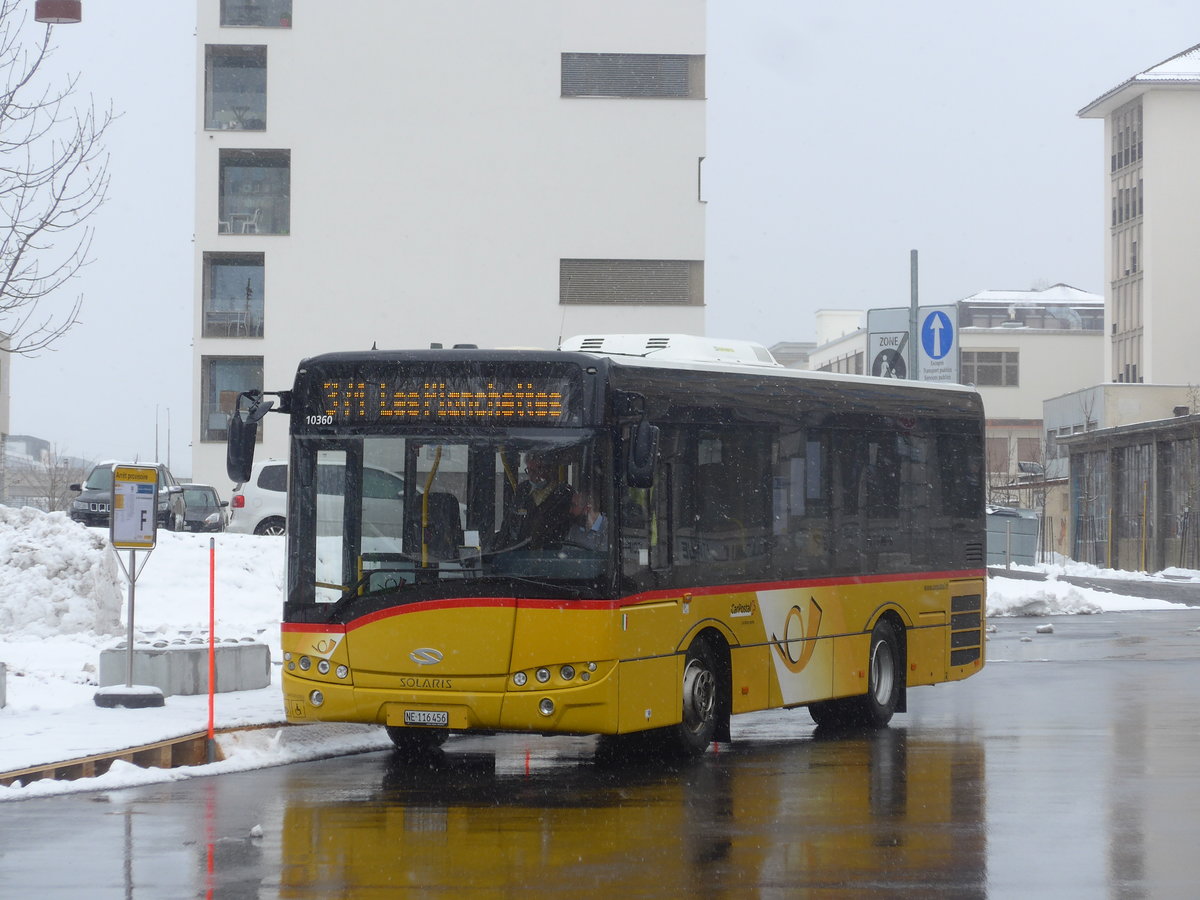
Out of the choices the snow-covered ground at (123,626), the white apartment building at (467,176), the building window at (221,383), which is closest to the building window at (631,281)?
the white apartment building at (467,176)

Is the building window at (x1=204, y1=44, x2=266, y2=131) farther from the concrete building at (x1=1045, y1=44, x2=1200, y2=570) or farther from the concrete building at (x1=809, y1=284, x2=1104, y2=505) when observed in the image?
the concrete building at (x1=809, y1=284, x2=1104, y2=505)

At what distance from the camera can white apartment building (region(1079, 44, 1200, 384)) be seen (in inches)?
3332

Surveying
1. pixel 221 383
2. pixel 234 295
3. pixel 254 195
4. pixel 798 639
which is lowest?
pixel 798 639

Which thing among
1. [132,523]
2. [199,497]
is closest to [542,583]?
[132,523]

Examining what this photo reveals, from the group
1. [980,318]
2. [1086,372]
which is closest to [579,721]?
[1086,372]

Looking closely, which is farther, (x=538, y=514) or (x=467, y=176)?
(x=467, y=176)

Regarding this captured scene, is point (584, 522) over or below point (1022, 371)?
below

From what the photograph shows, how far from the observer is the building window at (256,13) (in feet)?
194

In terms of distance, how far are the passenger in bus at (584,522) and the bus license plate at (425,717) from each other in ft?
4.86

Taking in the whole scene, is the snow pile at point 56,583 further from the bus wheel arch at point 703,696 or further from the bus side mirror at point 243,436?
the bus wheel arch at point 703,696

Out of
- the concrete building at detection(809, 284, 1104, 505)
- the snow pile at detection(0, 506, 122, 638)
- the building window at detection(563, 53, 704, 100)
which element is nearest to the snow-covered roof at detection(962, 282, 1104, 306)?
the concrete building at detection(809, 284, 1104, 505)

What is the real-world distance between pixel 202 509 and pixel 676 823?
1433 inches

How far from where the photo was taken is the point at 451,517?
41.4ft

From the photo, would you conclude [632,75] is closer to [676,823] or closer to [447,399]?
[447,399]
